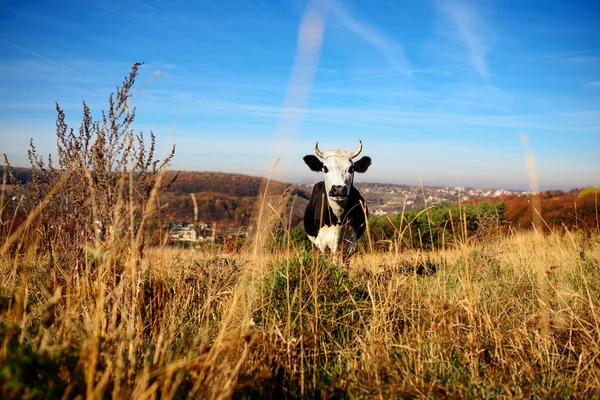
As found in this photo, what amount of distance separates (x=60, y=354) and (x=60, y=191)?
240cm

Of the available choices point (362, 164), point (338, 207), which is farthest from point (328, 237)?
point (362, 164)

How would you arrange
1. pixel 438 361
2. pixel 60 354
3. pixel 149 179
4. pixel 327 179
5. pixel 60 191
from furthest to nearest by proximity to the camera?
1. pixel 327 179
2. pixel 60 191
3. pixel 149 179
4. pixel 438 361
5. pixel 60 354

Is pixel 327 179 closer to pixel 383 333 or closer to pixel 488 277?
Answer: pixel 488 277

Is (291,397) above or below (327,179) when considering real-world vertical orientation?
below

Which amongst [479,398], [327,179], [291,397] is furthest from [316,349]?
[327,179]

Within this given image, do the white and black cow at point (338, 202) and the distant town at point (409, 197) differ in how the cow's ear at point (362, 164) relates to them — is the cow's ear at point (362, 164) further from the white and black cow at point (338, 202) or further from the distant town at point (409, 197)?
the distant town at point (409, 197)

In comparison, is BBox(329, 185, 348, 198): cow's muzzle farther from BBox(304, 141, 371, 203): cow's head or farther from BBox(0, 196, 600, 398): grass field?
BBox(0, 196, 600, 398): grass field

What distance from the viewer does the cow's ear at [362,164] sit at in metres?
7.03

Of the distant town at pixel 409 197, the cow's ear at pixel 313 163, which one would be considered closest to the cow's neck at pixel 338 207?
the distant town at pixel 409 197

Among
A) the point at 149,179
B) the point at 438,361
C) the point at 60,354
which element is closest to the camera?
the point at 60,354

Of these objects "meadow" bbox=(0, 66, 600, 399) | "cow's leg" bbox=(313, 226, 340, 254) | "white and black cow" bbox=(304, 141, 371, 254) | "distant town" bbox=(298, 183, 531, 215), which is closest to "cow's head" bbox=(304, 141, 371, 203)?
"white and black cow" bbox=(304, 141, 371, 254)

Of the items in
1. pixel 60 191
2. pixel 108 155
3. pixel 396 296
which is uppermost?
pixel 108 155

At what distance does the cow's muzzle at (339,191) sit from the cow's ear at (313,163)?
1125 millimetres

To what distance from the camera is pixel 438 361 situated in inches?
96.3
